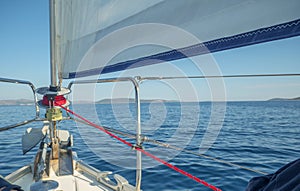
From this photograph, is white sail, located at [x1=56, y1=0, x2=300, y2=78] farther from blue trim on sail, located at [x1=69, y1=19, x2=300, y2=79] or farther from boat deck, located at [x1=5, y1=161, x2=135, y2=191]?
boat deck, located at [x1=5, y1=161, x2=135, y2=191]

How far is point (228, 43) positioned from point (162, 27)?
322mm

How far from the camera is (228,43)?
36.3 inches

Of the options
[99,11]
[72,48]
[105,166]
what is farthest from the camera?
[105,166]

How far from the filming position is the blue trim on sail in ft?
2.44

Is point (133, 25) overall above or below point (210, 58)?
above

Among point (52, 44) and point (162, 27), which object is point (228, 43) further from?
point (52, 44)

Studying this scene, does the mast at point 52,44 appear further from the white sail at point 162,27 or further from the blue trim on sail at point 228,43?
the blue trim on sail at point 228,43

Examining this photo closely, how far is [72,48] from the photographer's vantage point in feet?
6.69

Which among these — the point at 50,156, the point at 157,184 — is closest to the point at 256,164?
the point at 157,184

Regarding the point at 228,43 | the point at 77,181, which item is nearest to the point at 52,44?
the point at 77,181

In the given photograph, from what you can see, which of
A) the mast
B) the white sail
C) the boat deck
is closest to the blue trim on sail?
the white sail

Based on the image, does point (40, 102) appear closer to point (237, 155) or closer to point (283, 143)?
point (237, 155)

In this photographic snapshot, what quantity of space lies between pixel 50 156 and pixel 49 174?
0.18 metres

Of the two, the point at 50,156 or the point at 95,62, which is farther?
the point at 50,156
